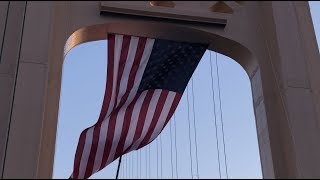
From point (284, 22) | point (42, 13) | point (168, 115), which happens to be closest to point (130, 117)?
point (168, 115)

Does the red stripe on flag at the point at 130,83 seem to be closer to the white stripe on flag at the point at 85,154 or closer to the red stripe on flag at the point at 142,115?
the red stripe on flag at the point at 142,115

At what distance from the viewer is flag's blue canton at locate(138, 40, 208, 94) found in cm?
677

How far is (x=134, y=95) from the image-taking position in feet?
21.8

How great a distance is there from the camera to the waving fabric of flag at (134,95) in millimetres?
6199

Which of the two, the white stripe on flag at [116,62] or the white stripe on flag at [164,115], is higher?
the white stripe on flag at [116,62]

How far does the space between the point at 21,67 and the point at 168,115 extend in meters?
1.58

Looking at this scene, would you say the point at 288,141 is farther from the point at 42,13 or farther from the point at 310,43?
the point at 42,13

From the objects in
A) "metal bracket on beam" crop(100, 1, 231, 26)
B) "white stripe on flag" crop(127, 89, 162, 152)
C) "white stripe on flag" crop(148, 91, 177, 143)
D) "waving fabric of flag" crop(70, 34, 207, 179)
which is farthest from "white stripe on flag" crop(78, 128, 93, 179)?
"metal bracket on beam" crop(100, 1, 231, 26)

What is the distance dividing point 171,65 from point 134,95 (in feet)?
1.84

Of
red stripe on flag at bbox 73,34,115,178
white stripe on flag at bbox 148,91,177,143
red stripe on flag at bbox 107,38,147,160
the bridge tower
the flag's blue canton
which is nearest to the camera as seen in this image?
the bridge tower

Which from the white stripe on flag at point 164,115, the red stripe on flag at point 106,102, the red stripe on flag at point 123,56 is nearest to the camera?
the red stripe on flag at point 106,102

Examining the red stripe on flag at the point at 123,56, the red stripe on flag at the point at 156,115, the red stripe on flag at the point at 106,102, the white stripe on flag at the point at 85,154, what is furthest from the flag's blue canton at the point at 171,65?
the white stripe on flag at the point at 85,154

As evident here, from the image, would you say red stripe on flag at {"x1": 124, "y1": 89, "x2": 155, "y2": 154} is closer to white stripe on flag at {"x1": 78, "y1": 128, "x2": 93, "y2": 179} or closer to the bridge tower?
white stripe on flag at {"x1": 78, "y1": 128, "x2": 93, "y2": 179}

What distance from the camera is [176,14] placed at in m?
6.92
